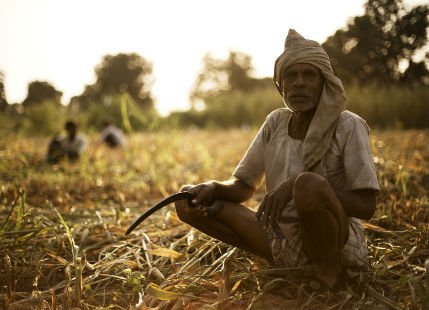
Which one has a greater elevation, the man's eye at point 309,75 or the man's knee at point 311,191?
the man's eye at point 309,75

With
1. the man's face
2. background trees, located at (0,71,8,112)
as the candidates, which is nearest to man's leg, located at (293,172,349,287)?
the man's face

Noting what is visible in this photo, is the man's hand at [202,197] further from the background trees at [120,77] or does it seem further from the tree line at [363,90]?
the background trees at [120,77]

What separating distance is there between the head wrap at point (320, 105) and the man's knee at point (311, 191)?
22 centimetres

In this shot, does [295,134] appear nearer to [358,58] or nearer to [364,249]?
[364,249]

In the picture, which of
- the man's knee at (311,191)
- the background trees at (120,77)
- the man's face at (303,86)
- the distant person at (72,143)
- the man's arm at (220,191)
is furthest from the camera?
the background trees at (120,77)

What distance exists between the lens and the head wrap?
186cm

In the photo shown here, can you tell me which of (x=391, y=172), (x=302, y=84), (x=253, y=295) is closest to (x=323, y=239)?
(x=253, y=295)

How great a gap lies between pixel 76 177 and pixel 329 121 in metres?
3.50

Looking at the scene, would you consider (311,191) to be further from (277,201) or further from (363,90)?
(363,90)

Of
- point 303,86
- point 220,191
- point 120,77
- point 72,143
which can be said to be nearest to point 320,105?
point 303,86

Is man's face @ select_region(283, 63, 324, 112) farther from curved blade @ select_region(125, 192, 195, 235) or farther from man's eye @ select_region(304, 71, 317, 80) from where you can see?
curved blade @ select_region(125, 192, 195, 235)

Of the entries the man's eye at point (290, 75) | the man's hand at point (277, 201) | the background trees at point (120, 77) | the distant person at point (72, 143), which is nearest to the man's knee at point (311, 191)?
the man's hand at point (277, 201)

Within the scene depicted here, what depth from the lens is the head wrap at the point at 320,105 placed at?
1857mm

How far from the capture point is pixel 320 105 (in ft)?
6.15
